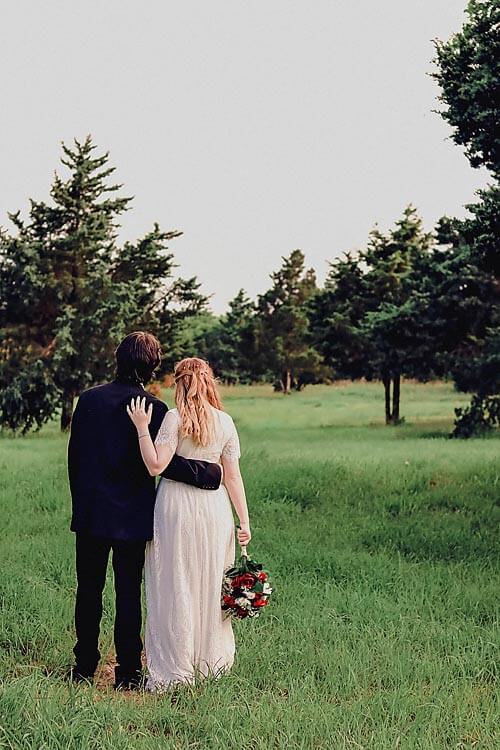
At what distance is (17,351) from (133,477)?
30.8 m

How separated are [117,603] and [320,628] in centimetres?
188

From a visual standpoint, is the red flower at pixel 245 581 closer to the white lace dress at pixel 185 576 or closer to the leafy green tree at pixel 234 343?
the white lace dress at pixel 185 576

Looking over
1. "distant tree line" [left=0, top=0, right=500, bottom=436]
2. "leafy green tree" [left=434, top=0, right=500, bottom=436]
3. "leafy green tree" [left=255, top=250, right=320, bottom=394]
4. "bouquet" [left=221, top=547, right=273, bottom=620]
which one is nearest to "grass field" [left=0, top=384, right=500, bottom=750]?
"bouquet" [left=221, top=547, right=273, bottom=620]

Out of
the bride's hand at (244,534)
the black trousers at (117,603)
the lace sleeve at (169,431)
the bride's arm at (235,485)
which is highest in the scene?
the lace sleeve at (169,431)

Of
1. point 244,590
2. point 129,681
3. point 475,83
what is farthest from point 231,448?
point 475,83

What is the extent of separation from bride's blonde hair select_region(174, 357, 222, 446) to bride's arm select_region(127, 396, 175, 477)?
18 centimetres

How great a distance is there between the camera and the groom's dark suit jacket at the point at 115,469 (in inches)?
234

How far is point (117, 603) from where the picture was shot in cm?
616

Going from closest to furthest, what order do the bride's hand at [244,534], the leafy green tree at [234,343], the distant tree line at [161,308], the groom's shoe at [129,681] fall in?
the groom's shoe at [129,681], the bride's hand at [244,534], the distant tree line at [161,308], the leafy green tree at [234,343]

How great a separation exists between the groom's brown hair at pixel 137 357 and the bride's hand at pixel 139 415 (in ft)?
0.72

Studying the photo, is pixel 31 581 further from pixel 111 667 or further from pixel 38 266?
pixel 38 266

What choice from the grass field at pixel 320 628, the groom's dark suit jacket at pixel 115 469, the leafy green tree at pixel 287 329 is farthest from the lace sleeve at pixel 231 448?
the leafy green tree at pixel 287 329

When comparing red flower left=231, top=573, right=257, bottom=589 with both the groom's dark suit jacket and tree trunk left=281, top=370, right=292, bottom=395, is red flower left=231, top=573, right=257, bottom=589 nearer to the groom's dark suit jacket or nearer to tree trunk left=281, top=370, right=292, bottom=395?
the groom's dark suit jacket

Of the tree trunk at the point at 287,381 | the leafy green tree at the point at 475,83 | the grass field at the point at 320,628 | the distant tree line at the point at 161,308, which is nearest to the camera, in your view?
the grass field at the point at 320,628
